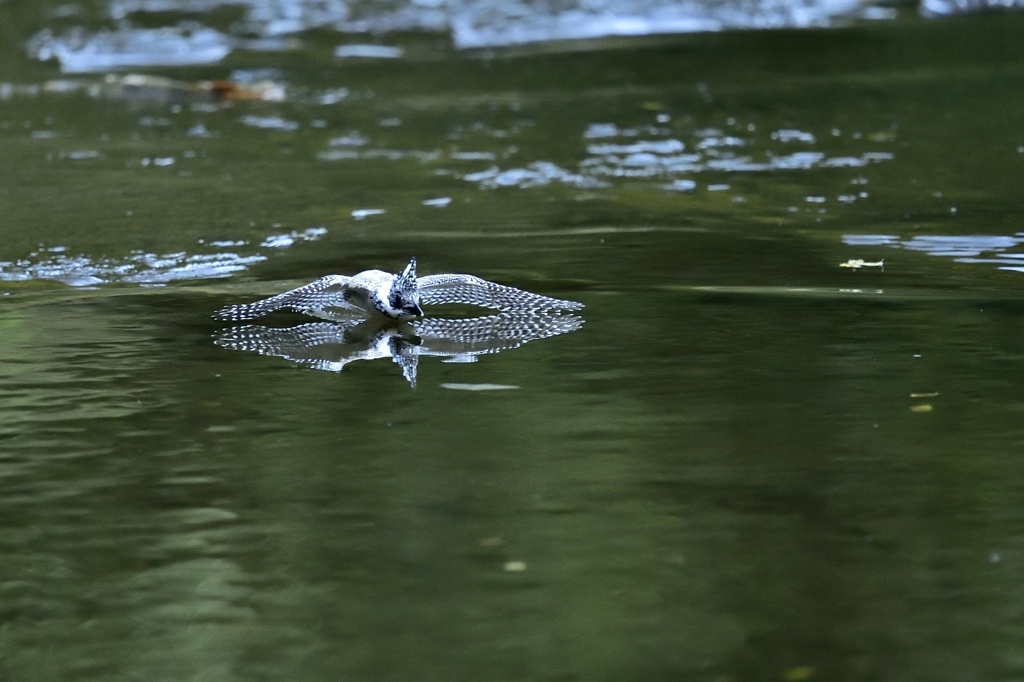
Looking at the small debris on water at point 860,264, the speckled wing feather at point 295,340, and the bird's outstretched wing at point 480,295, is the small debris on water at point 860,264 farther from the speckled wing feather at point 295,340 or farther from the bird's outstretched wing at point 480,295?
Result: the speckled wing feather at point 295,340

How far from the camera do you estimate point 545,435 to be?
16.4 feet

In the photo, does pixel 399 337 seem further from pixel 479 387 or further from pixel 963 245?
pixel 963 245

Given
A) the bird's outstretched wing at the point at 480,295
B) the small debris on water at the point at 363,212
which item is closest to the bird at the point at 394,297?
the bird's outstretched wing at the point at 480,295

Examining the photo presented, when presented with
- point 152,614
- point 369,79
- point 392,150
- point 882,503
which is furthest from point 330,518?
point 369,79

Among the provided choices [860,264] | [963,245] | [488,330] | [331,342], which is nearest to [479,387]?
[488,330]

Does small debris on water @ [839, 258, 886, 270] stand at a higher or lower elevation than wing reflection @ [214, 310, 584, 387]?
higher

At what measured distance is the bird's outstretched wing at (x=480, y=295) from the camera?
6527 millimetres

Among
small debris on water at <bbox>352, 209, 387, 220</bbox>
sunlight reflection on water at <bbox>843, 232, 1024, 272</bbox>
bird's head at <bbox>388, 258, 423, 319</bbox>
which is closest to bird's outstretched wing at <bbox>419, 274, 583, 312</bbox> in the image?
bird's head at <bbox>388, 258, 423, 319</bbox>

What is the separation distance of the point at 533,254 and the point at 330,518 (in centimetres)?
357

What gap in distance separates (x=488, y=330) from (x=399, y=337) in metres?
0.36

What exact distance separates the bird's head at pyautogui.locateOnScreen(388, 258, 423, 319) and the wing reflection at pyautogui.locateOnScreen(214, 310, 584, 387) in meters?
0.11

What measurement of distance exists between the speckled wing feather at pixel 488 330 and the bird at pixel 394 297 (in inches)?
2.7

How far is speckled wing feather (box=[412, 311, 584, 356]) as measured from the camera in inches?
241

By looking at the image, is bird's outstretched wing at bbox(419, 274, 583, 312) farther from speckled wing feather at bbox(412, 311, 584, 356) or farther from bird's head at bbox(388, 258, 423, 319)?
bird's head at bbox(388, 258, 423, 319)
